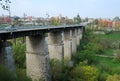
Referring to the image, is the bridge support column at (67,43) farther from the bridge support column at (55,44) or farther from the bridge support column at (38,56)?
the bridge support column at (38,56)

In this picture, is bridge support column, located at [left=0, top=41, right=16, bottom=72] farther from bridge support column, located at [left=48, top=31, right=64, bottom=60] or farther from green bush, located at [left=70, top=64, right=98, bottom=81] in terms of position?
bridge support column, located at [left=48, top=31, right=64, bottom=60]

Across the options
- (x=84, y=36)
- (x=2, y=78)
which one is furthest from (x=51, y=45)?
(x=84, y=36)

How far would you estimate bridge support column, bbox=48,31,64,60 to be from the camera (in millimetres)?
37625

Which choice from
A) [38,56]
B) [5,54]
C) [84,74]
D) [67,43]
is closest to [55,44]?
[84,74]

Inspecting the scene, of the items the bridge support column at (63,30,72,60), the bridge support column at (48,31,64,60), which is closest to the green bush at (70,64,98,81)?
the bridge support column at (48,31,64,60)

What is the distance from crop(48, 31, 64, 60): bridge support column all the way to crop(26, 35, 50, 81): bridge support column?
8.73m

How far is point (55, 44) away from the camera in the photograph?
38.0m

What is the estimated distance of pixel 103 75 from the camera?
111ft

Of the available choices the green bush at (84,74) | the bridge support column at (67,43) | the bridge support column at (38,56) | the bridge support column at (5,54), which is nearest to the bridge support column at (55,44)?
the green bush at (84,74)

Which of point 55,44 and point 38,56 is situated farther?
point 55,44

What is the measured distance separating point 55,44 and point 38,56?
30.9ft

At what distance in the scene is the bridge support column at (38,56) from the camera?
2859 centimetres

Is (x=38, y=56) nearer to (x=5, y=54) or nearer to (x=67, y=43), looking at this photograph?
(x=5, y=54)

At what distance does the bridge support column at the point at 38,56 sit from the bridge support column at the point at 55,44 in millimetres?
8729
